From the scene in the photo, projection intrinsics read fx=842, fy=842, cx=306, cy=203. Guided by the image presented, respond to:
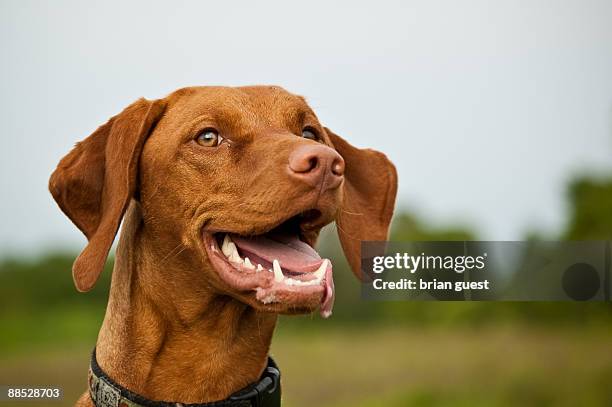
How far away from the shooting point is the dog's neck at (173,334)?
3.50m

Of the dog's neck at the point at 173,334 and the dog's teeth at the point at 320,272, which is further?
the dog's neck at the point at 173,334

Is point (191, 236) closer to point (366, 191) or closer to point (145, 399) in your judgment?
point (145, 399)

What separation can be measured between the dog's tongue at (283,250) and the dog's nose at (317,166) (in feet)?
1.17

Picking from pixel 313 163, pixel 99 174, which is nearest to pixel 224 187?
pixel 313 163

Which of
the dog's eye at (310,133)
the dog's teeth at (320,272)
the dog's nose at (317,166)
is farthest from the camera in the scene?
the dog's eye at (310,133)

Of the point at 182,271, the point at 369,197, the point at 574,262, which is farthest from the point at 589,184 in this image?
the point at 182,271

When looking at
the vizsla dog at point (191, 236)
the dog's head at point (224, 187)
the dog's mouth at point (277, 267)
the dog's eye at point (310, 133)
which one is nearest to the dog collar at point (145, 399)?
the vizsla dog at point (191, 236)

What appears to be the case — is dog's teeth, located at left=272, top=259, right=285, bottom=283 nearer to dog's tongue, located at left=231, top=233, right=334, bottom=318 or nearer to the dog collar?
dog's tongue, located at left=231, top=233, right=334, bottom=318

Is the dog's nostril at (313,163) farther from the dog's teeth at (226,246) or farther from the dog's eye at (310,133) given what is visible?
the dog's eye at (310,133)

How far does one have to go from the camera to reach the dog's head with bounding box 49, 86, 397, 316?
3.18 m

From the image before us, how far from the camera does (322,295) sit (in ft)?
10.3

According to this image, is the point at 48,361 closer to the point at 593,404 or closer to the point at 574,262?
the point at 574,262

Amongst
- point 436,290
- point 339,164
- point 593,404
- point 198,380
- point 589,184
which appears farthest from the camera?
point 589,184

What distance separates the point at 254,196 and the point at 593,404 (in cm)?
538
